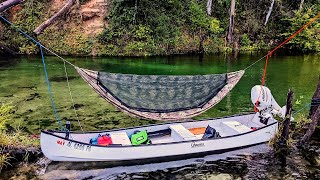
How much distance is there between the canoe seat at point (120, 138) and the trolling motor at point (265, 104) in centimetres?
381

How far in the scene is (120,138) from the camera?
836 centimetres

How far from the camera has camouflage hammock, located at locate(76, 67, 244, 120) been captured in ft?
27.4

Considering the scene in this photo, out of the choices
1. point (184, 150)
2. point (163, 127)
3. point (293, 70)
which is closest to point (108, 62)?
point (293, 70)

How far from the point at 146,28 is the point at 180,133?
1686 centimetres

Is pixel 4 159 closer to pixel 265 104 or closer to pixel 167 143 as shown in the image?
pixel 167 143

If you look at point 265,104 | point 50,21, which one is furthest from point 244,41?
point 265,104

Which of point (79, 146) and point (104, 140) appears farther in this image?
point (104, 140)

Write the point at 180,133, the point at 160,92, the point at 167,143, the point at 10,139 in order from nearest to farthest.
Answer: the point at 10,139
the point at 167,143
the point at 180,133
the point at 160,92

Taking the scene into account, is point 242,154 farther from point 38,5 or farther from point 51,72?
point 38,5

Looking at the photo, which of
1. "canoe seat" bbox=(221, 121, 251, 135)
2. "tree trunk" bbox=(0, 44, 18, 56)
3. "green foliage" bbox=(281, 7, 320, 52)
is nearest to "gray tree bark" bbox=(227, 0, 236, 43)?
"green foliage" bbox=(281, 7, 320, 52)

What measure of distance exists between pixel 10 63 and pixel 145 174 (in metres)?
15.4

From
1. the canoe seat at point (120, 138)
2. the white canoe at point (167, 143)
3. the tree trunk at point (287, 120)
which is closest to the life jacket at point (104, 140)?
the canoe seat at point (120, 138)

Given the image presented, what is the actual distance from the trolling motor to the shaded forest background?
49.9 ft

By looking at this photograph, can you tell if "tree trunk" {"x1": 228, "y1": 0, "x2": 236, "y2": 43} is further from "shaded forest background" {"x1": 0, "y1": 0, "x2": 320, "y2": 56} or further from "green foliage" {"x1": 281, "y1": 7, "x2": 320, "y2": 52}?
"green foliage" {"x1": 281, "y1": 7, "x2": 320, "y2": 52}
